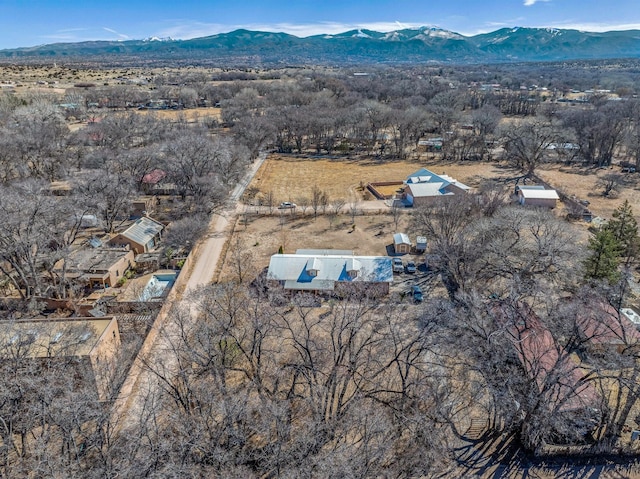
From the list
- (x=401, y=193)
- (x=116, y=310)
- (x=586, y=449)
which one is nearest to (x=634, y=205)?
(x=401, y=193)

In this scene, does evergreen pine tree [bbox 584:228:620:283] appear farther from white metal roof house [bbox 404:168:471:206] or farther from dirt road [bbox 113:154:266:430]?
dirt road [bbox 113:154:266:430]

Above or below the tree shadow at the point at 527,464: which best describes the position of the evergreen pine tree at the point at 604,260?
above

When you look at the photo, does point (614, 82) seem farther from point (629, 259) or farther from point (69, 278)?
point (69, 278)

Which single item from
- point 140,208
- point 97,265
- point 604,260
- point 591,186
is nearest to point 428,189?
point 591,186

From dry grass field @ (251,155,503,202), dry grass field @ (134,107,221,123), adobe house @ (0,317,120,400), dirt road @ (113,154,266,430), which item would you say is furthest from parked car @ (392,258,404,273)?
dry grass field @ (134,107,221,123)

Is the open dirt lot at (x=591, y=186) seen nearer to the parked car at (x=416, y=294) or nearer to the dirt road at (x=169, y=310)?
the parked car at (x=416, y=294)

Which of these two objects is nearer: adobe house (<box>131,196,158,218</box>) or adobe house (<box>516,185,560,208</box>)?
adobe house (<box>131,196,158,218</box>)

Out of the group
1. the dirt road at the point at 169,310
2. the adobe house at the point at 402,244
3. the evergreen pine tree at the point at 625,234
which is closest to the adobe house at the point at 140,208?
the dirt road at the point at 169,310
